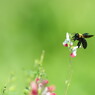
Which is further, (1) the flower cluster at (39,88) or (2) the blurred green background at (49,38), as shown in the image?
(2) the blurred green background at (49,38)

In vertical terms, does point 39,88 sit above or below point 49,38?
below

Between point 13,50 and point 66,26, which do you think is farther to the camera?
point 66,26

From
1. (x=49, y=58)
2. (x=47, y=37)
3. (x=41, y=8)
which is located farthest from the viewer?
(x=41, y=8)

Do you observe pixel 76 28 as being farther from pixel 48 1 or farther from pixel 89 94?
pixel 89 94

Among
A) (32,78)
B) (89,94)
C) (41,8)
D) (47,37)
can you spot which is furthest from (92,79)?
(32,78)

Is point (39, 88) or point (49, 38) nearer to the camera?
point (39, 88)

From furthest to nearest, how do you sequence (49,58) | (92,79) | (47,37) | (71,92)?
(47,37)
(49,58)
(92,79)
(71,92)

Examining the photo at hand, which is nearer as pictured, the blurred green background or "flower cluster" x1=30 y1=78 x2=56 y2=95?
"flower cluster" x1=30 y1=78 x2=56 y2=95

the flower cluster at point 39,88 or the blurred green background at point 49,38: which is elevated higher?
the blurred green background at point 49,38
